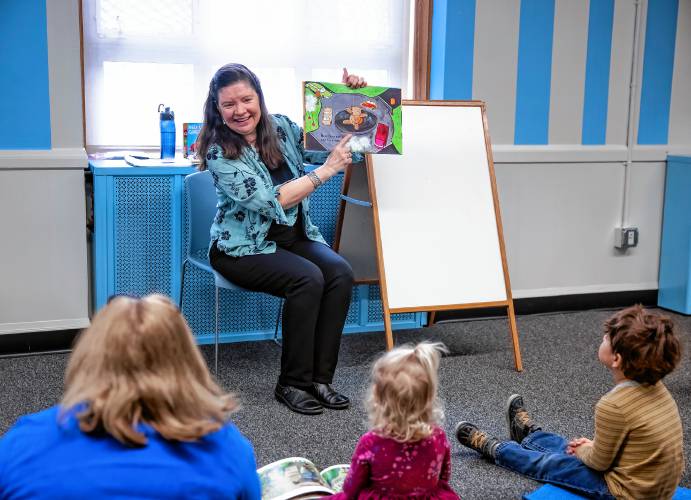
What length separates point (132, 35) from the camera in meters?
3.76

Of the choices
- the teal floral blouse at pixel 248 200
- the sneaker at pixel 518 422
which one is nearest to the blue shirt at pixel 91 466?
the sneaker at pixel 518 422

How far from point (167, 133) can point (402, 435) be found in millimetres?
2283

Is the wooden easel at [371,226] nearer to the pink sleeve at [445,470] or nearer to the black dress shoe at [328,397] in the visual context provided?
the black dress shoe at [328,397]

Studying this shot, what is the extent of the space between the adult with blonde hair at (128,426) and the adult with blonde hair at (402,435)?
0.61m

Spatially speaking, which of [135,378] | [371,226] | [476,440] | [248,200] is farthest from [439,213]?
[135,378]

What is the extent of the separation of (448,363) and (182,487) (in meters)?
2.51

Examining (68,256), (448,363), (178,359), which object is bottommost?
(448,363)

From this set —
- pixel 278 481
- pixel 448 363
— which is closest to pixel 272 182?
pixel 448 363

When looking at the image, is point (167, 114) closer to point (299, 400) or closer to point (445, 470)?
point (299, 400)

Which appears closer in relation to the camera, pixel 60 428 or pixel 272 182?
pixel 60 428

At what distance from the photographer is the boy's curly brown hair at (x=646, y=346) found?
80.9 inches

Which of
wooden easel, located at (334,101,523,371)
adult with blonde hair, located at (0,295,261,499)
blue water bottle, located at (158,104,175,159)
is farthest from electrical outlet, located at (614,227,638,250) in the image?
adult with blonde hair, located at (0,295,261,499)

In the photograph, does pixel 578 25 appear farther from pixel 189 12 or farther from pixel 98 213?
pixel 98 213

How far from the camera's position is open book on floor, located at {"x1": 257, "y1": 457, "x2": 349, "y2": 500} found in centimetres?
195
